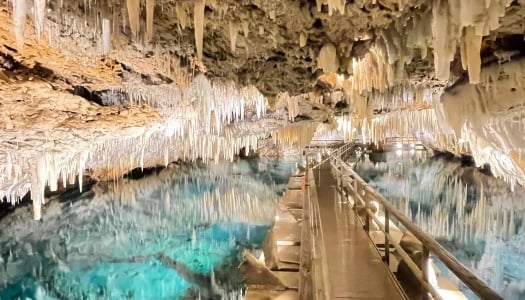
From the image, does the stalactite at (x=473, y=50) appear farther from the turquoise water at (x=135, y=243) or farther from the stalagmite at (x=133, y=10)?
the turquoise water at (x=135, y=243)

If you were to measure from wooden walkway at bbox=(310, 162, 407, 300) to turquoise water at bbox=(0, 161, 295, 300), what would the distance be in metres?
2.59

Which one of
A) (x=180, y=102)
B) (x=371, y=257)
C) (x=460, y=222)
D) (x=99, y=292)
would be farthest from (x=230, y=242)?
(x=460, y=222)

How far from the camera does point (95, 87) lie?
21.2 feet

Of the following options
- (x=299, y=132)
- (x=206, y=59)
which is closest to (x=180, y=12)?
(x=206, y=59)

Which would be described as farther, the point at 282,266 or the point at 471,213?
the point at 471,213

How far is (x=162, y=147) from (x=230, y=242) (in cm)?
565

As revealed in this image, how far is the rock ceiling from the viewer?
389cm

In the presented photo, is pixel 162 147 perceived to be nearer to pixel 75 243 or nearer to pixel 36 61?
pixel 75 243

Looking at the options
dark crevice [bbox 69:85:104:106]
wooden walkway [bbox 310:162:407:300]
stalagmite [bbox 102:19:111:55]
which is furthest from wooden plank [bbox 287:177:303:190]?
stalagmite [bbox 102:19:111:55]

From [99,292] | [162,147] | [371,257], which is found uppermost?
[162,147]

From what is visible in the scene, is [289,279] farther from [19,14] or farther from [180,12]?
[19,14]

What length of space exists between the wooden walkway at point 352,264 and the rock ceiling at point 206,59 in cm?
221

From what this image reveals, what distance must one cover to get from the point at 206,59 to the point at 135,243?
7.01 m

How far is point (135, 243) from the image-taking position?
10914 millimetres
